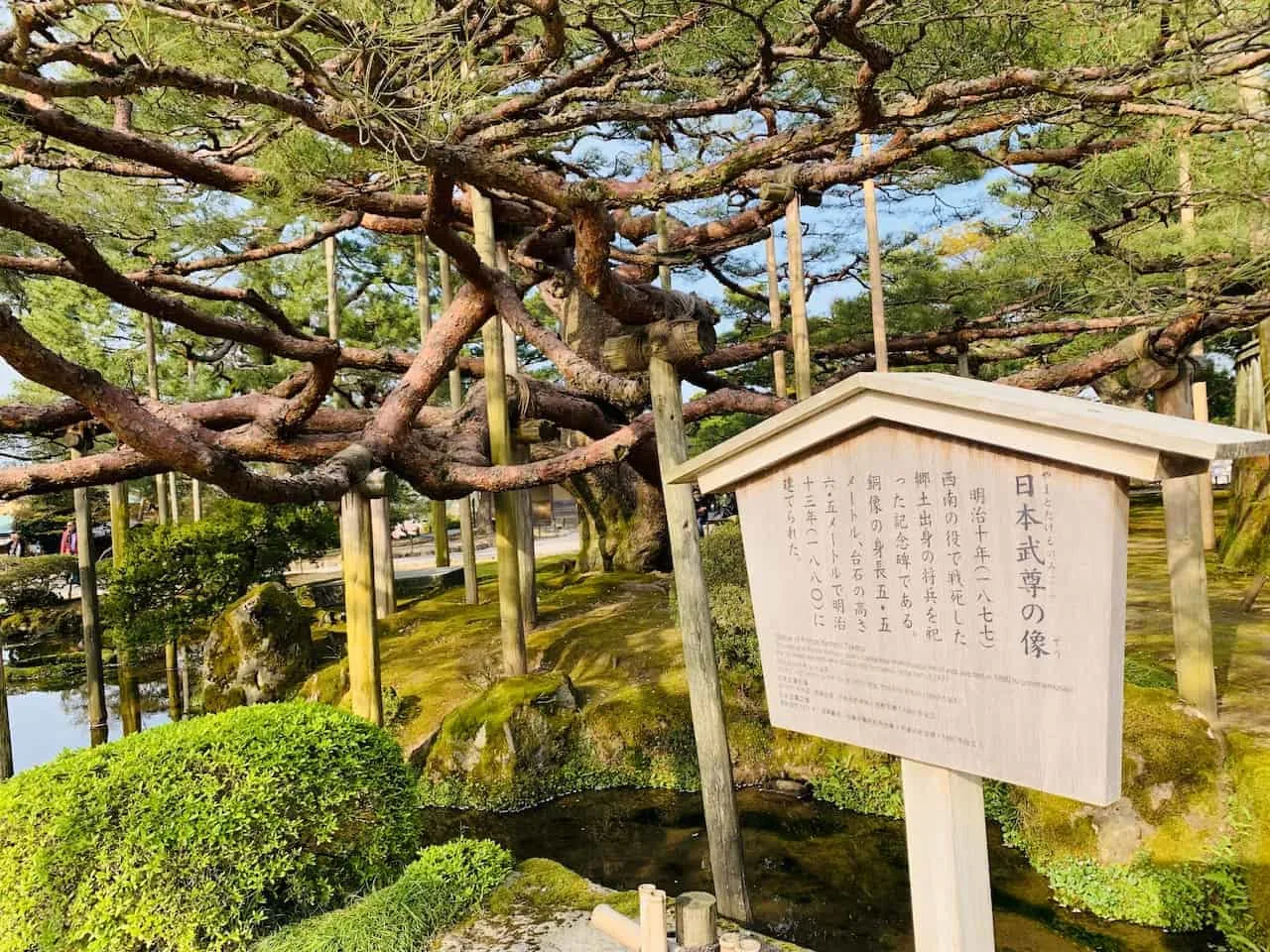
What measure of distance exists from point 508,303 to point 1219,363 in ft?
60.7

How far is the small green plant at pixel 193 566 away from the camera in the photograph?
9016 mm

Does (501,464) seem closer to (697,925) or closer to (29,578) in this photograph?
(697,925)

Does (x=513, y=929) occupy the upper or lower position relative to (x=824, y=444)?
lower

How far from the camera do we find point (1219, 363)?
1758 centimetres

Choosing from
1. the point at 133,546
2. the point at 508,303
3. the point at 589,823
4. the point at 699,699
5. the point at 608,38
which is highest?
the point at 608,38

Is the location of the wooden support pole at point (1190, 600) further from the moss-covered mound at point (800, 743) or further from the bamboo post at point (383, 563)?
the bamboo post at point (383, 563)

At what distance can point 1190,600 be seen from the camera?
4641 millimetres

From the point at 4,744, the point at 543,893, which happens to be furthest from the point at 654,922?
the point at 4,744

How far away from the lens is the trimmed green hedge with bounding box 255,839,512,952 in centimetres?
304

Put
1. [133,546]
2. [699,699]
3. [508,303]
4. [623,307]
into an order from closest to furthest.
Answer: [699,699] < [623,307] < [508,303] < [133,546]

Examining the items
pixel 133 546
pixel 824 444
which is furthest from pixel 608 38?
pixel 133 546

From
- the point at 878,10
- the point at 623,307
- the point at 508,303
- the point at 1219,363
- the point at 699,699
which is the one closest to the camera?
the point at 699,699

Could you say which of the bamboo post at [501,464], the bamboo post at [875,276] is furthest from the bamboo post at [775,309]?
the bamboo post at [501,464]

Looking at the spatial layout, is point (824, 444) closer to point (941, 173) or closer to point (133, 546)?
point (941, 173)
